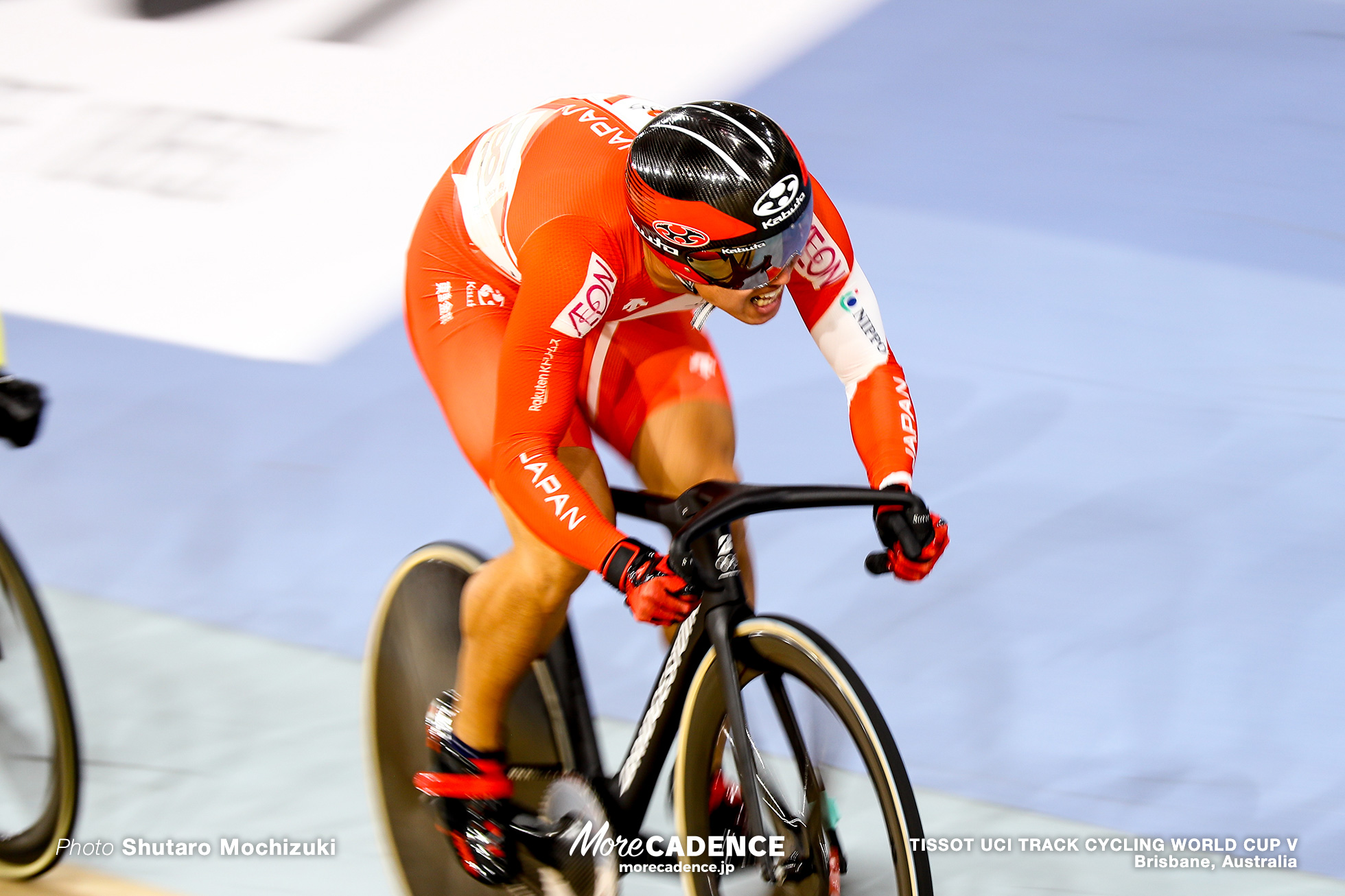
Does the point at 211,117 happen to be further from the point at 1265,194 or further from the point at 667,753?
the point at 667,753

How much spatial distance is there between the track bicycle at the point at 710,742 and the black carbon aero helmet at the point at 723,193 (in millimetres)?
332

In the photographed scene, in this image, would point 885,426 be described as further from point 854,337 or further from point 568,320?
point 568,320

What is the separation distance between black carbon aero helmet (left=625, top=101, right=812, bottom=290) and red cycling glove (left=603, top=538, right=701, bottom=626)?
0.41 meters

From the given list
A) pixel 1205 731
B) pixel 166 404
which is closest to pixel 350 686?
pixel 166 404

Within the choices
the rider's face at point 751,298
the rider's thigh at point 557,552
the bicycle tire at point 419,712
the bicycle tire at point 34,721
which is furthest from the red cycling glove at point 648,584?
the bicycle tire at point 34,721

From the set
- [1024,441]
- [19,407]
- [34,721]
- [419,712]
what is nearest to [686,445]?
[419,712]

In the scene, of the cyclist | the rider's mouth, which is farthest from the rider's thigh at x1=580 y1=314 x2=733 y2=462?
the cyclist

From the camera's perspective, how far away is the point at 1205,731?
3090 millimetres

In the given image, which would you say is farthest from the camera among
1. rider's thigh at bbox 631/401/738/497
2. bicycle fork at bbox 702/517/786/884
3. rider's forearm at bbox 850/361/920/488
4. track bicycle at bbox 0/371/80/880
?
track bicycle at bbox 0/371/80/880

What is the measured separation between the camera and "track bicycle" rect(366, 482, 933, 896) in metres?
2.04

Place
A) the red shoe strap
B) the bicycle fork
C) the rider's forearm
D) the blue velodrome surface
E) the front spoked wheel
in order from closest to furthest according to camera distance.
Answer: the front spoked wheel, the bicycle fork, the rider's forearm, the red shoe strap, the blue velodrome surface

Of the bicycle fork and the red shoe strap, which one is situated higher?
the bicycle fork

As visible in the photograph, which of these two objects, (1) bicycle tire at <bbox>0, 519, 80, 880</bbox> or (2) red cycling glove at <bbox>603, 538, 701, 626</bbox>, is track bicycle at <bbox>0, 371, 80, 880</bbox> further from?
(2) red cycling glove at <bbox>603, 538, 701, 626</bbox>

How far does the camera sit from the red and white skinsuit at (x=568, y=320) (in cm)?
220
